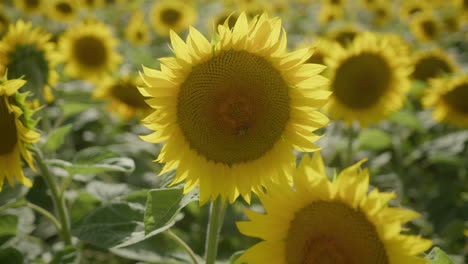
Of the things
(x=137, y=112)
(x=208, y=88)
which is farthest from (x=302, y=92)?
(x=137, y=112)

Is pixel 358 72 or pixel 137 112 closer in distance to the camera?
pixel 358 72

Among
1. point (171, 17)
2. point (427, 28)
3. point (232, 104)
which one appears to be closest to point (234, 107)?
point (232, 104)

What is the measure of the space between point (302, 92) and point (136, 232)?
86 centimetres

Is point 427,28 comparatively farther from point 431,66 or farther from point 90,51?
point 90,51

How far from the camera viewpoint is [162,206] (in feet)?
4.95

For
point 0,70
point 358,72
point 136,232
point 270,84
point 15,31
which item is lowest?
point 136,232

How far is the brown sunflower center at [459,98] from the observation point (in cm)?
353

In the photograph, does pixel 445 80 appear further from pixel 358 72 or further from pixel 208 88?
pixel 208 88

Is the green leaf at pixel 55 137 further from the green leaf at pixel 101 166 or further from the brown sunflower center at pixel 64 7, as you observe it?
the brown sunflower center at pixel 64 7

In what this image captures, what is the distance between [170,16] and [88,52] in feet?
7.46

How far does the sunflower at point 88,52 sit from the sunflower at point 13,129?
309 cm

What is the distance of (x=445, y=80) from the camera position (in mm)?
3637

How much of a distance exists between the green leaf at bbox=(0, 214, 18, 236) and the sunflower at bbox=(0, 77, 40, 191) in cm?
46

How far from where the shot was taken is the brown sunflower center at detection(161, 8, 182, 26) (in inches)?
262
